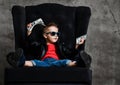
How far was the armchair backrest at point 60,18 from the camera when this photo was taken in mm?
3111

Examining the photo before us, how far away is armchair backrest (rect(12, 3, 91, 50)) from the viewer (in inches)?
122

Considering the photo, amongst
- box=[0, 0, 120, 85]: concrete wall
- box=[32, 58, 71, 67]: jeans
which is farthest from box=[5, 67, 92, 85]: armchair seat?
box=[0, 0, 120, 85]: concrete wall

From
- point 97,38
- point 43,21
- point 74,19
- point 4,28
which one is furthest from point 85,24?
point 4,28

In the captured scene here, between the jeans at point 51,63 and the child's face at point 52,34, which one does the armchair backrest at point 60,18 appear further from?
the jeans at point 51,63

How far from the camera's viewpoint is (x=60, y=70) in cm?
254

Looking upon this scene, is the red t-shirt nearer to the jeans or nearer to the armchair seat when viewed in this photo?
the jeans

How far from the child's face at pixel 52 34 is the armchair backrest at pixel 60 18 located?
122 mm

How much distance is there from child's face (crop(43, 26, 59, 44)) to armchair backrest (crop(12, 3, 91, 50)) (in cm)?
12

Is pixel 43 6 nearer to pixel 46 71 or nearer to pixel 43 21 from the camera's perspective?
pixel 43 21

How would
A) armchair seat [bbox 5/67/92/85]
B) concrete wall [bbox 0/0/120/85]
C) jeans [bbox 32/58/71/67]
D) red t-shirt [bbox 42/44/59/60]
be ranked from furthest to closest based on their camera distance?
concrete wall [bbox 0/0/120/85] → red t-shirt [bbox 42/44/59/60] → jeans [bbox 32/58/71/67] → armchair seat [bbox 5/67/92/85]

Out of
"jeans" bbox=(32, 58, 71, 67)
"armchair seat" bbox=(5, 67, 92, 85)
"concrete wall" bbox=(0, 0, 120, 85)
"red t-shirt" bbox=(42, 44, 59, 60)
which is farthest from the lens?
"concrete wall" bbox=(0, 0, 120, 85)

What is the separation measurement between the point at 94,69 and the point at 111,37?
354 millimetres

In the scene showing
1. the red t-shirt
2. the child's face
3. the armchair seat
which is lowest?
the armchair seat

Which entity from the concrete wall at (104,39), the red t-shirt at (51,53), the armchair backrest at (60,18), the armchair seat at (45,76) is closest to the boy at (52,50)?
the red t-shirt at (51,53)
